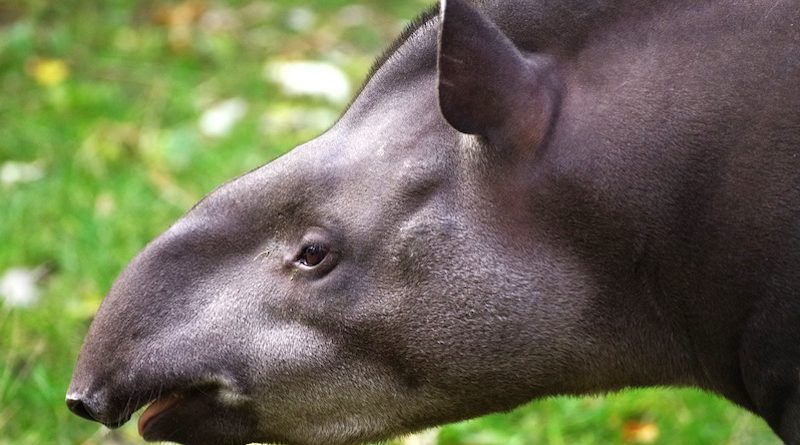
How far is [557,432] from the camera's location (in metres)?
4.60

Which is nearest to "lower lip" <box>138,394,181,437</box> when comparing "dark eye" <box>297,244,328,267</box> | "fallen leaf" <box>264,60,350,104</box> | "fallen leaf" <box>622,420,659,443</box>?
"dark eye" <box>297,244,328,267</box>

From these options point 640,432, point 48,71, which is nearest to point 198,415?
point 640,432

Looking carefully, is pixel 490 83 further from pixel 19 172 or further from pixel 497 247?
pixel 19 172

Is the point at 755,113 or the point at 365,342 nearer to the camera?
the point at 755,113

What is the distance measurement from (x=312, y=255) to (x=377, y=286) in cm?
18

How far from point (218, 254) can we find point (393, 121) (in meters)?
0.51

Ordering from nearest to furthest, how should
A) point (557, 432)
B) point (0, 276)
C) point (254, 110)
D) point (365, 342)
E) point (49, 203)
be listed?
1. point (365, 342)
2. point (557, 432)
3. point (0, 276)
4. point (49, 203)
5. point (254, 110)

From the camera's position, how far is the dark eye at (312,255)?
3.21 metres

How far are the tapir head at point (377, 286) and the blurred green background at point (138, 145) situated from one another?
1.21 metres

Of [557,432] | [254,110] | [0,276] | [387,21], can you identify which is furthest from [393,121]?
[387,21]

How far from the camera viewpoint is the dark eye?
3.21 meters

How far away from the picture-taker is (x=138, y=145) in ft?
22.0

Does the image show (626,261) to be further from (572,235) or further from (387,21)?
(387,21)

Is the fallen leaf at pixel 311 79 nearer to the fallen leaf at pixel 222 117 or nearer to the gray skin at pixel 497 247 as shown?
the fallen leaf at pixel 222 117
